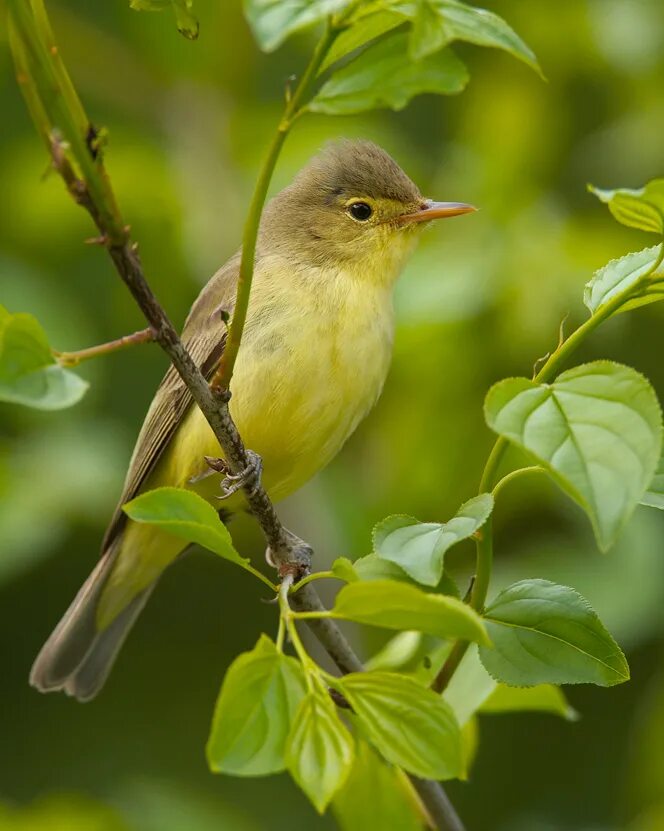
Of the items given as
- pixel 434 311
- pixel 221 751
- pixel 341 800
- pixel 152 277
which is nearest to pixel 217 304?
pixel 434 311

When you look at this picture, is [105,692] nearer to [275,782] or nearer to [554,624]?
[275,782]

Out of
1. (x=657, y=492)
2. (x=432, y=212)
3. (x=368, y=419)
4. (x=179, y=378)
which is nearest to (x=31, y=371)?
(x=657, y=492)

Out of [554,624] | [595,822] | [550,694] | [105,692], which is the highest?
[554,624]

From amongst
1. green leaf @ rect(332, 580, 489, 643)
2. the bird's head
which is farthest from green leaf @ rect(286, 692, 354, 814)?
the bird's head

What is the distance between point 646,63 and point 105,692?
3469mm

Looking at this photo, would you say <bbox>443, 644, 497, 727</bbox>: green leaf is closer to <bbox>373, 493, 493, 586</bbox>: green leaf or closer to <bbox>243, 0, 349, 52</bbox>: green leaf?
<bbox>373, 493, 493, 586</bbox>: green leaf

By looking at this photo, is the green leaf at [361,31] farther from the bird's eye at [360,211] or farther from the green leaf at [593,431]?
the bird's eye at [360,211]

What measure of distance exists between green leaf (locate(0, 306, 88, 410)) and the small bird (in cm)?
143

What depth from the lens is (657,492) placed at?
6.09ft

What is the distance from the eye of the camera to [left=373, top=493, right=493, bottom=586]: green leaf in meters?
1.67

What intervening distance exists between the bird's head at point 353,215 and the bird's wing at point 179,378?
0.19 meters

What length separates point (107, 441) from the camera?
171 inches

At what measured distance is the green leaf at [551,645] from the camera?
1879 mm

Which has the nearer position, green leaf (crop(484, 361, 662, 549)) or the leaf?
green leaf (crop(484, 361, 662, 549))
